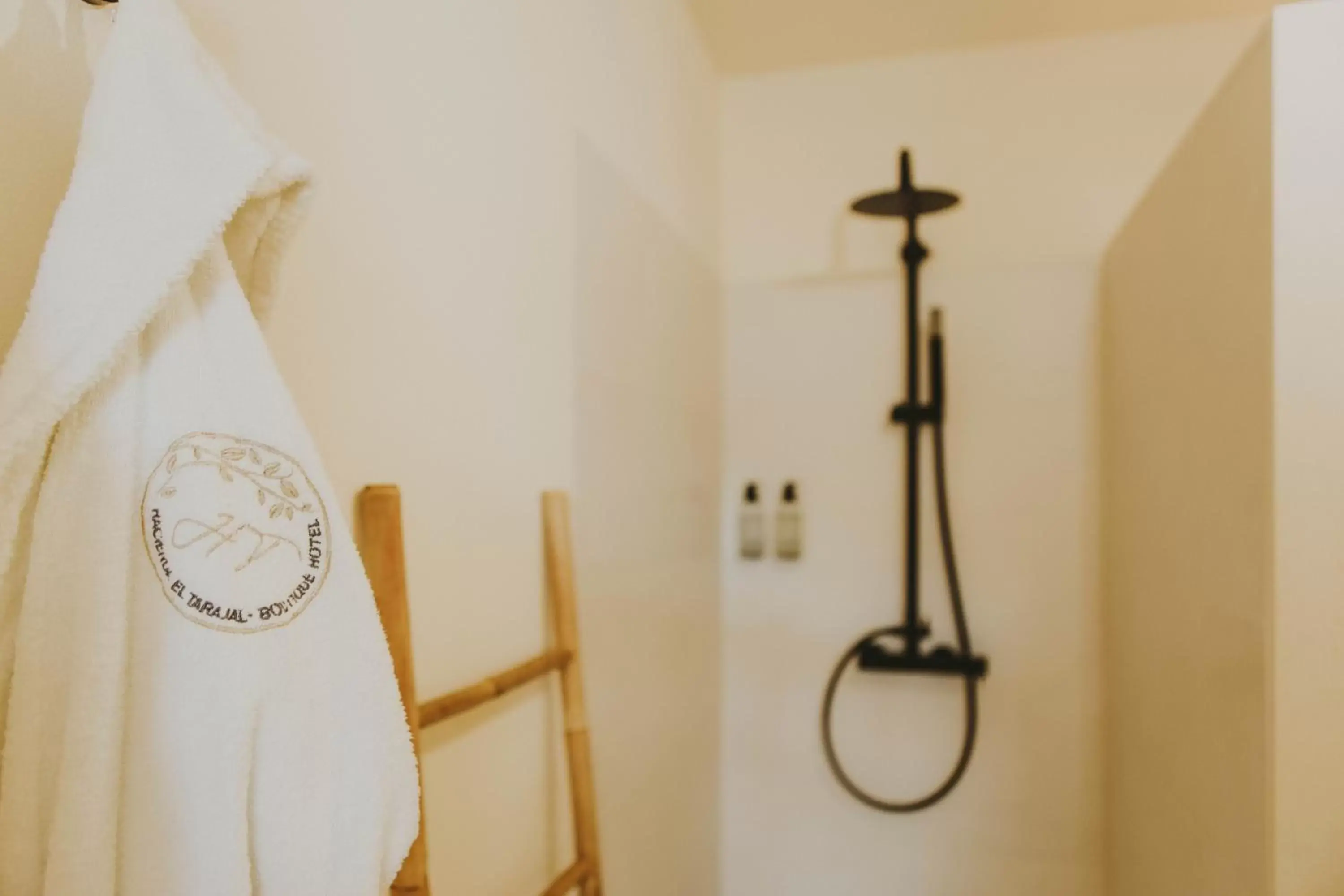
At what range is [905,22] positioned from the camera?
1933 mm

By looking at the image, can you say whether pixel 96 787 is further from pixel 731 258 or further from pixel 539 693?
pixel 731 258

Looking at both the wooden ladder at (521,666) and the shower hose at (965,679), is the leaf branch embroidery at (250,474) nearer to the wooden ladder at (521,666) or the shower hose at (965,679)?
the wooden ladder at (521,666)

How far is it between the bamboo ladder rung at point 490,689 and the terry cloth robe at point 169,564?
290mm

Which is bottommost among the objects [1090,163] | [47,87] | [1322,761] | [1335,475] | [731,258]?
[1322,761]

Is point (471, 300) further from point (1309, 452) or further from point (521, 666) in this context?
point (1309, 452)

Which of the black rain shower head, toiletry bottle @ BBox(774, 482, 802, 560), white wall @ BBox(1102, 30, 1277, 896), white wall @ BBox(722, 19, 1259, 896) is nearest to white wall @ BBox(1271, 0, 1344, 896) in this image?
white wall @ BBox(1102, 30, 1277, 896)

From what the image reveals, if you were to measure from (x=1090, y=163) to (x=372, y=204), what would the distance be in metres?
1.71

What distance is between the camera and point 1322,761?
983mm

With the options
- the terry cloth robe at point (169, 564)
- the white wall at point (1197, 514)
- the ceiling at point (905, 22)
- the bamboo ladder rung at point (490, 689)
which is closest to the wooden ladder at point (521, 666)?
the bamboo ladder rung at point (490, 689)

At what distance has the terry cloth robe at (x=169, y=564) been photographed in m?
0.46

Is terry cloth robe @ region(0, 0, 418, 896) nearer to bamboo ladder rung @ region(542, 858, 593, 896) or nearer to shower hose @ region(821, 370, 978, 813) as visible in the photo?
bamboo ladder rung @ region(542, 858, 593, 896)

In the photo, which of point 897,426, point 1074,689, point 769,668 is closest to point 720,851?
point 769,668

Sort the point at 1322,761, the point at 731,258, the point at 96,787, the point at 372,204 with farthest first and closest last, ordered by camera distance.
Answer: the point at 731,258 < the point at 1322,761 < the point at 372,204 < the point at 96,787

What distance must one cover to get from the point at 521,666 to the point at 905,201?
1.29m
